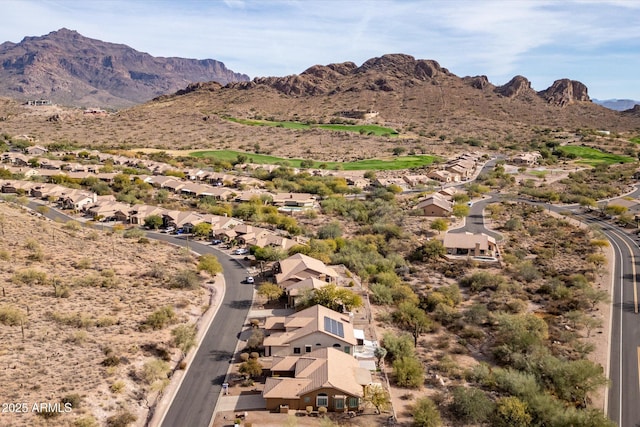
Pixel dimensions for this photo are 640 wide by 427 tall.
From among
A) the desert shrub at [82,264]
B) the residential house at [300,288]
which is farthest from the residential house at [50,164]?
the residential house at [300,288]

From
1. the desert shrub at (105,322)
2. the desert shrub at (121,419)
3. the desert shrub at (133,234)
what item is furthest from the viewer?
the desert shrub at (133,234)

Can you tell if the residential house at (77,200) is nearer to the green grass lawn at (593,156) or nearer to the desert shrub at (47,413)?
the desert shrub at (47,413)

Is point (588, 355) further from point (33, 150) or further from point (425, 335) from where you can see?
point (33, 150)

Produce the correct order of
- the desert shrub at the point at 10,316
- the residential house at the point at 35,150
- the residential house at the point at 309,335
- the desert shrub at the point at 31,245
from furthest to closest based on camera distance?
the residential house at the point at 35,150
the desert shrub at the point at 31,245
the desert shrub at the point at 10,316
the residential house at the point at 309,335

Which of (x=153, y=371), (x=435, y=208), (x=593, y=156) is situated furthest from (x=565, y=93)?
(x=153, y=371)

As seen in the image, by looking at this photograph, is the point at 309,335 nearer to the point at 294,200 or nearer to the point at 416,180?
the point at 294,200

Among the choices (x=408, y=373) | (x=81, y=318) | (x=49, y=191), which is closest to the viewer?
(x=408, y=373)
